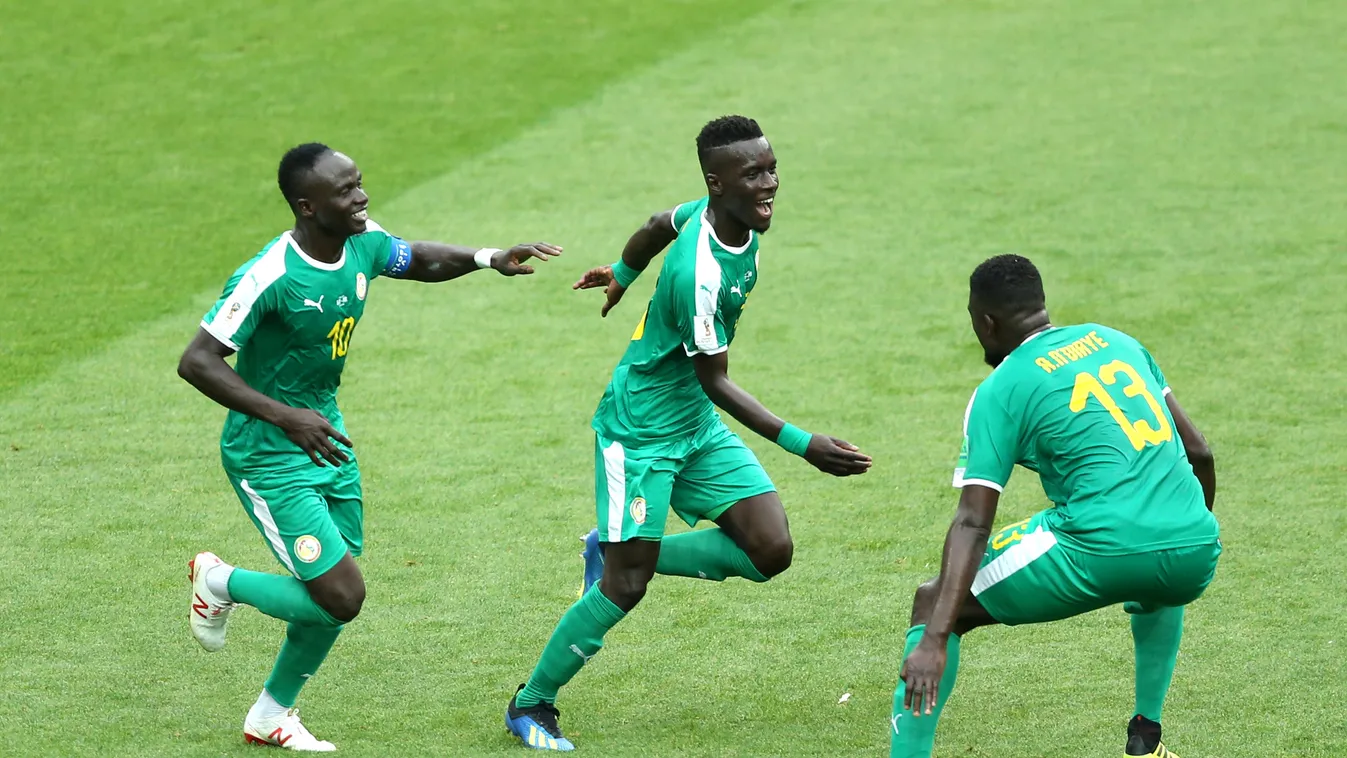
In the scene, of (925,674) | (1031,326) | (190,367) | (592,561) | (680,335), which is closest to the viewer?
(925,674)

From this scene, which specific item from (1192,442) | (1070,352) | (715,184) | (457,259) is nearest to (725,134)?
(715,184)

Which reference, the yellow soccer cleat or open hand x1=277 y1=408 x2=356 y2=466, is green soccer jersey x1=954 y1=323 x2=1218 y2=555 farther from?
open hand x1=277 y1=408 x2=356 y2=466

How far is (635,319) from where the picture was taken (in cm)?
1193

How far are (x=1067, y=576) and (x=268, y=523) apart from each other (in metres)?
2.80

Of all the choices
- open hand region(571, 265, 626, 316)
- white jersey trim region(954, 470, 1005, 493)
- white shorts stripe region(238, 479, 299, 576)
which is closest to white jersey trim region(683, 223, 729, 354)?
open hand region(571, 265, 626, 316)

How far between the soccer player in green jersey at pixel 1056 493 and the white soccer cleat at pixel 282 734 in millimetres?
2114

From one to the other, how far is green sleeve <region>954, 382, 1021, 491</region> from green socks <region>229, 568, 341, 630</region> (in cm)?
234

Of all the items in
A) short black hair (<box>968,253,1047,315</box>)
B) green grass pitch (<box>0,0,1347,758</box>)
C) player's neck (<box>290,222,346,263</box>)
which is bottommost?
green grass pitch (<box>0,0,1347,758</box>)

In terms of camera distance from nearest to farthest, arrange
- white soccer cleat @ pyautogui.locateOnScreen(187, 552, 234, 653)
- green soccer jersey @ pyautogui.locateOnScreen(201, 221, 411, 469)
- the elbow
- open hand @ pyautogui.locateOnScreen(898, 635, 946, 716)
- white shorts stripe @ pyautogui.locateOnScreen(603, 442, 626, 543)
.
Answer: open hand @ pyautogui.locateOnScreen(898, 635, 946, 716) → the elbow → green soccer jersey @ pyautogui.locateOnScreen(201, 221, 411, 469) → white shorts stripe @ pyautogui.locateOnScreen(603, 442, 626, 543) → white soccer cleat @ pyautogui.locateOnScreen(187, 552, 234, 653)

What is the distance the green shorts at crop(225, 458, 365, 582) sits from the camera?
5.75 m

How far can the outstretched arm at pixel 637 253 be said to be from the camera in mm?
6383

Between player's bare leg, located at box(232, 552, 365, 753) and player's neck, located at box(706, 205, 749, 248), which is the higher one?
player's neck, located at box(706, 205, 749, 248)

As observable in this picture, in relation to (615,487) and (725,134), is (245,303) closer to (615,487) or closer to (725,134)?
(615,487)

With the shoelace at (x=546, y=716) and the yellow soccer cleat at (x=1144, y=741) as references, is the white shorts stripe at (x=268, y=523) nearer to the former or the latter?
the shoelace at (x=546, y=716)
